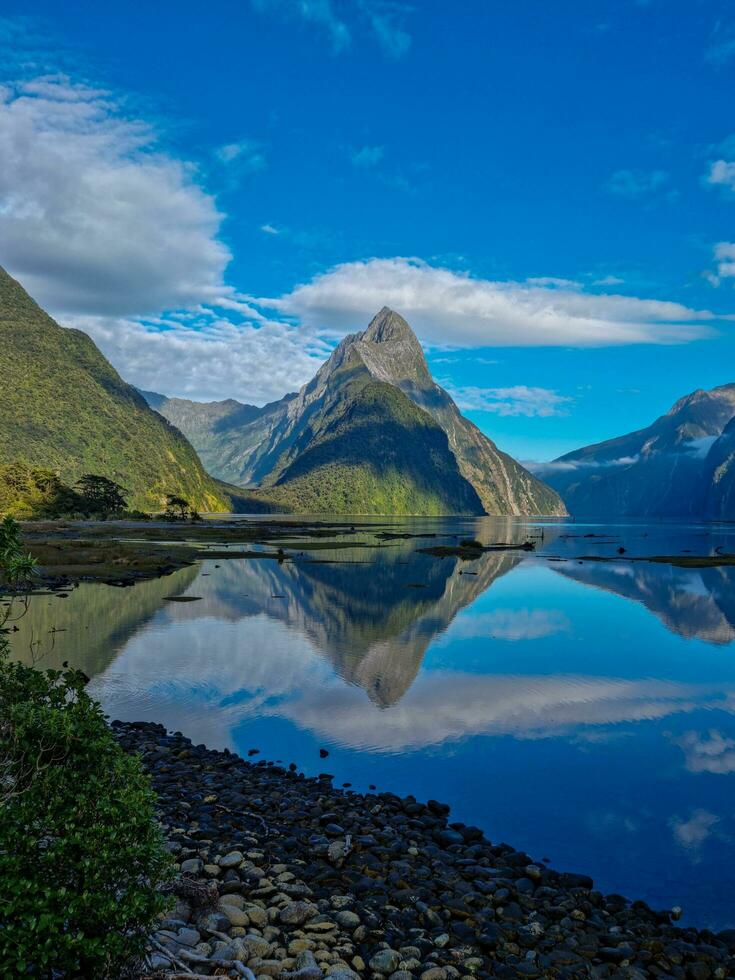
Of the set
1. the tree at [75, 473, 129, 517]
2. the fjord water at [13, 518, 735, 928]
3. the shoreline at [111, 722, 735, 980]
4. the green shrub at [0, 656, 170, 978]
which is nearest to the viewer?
the green shrub at [0, 656, 170, 978]

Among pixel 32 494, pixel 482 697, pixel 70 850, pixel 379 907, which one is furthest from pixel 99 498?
pixel 70 850

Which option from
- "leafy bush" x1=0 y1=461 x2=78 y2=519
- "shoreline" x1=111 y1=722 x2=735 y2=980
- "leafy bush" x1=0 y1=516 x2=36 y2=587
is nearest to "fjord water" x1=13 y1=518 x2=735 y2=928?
"shoreline" x1=111 y1=722 x2=735 y2=980

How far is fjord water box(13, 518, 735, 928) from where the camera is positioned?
16.6m

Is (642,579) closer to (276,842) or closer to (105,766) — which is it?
(276,842)

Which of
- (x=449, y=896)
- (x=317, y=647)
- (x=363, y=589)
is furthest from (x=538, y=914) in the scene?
(x=363, y=589)

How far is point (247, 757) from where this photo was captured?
20.8 metres

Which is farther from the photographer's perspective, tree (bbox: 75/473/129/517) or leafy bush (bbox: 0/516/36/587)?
tree (bbox: 75/473/129/517)

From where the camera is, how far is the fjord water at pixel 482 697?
16.6m

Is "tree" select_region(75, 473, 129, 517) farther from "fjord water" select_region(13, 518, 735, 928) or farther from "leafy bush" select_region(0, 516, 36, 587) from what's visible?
"leafy bush" select_region(0, 516, 36, 587)

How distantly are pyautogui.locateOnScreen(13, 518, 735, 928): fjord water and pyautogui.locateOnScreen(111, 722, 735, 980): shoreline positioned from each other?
5.60ft

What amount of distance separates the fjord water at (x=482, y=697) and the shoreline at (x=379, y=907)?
1706mm

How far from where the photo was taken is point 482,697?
93.2 ft

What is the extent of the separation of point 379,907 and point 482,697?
17.7 metres

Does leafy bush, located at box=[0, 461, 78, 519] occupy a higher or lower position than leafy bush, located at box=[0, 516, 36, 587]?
lower
